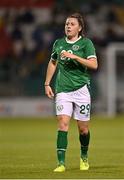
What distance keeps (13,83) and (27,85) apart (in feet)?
2.03

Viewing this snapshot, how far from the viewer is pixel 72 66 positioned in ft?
37.9

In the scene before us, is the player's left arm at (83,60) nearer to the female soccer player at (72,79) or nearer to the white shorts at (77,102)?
the female soccer player at (72,79)

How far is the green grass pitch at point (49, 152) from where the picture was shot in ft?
36.3

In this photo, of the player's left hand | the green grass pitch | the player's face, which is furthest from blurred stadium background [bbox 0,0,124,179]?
the player's left hand

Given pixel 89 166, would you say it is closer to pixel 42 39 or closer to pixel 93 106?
pixel 93 106

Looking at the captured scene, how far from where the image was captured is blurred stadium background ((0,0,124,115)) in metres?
33.4

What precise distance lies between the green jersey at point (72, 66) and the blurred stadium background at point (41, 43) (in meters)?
21.1

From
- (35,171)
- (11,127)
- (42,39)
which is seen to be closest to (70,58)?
(35,171)

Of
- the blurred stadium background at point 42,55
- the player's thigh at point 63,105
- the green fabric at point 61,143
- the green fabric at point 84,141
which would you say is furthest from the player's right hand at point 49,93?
the blurred stadium background at point 42,55

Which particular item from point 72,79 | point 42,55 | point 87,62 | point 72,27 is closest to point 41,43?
point 42,55

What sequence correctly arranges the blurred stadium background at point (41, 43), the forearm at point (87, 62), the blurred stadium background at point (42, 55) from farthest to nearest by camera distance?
1. the blurred stadium background at point (41, 43)
2. the blurred stadium background at point (42, 55)
3. the forearm at point (87, 62)

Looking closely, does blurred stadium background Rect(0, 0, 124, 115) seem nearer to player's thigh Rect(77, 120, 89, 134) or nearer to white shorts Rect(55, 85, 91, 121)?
player's thigh Rect(77, 120, 89, 134)

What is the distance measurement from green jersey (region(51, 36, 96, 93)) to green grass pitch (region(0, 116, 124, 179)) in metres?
1.23

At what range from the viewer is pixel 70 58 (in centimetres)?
1128
